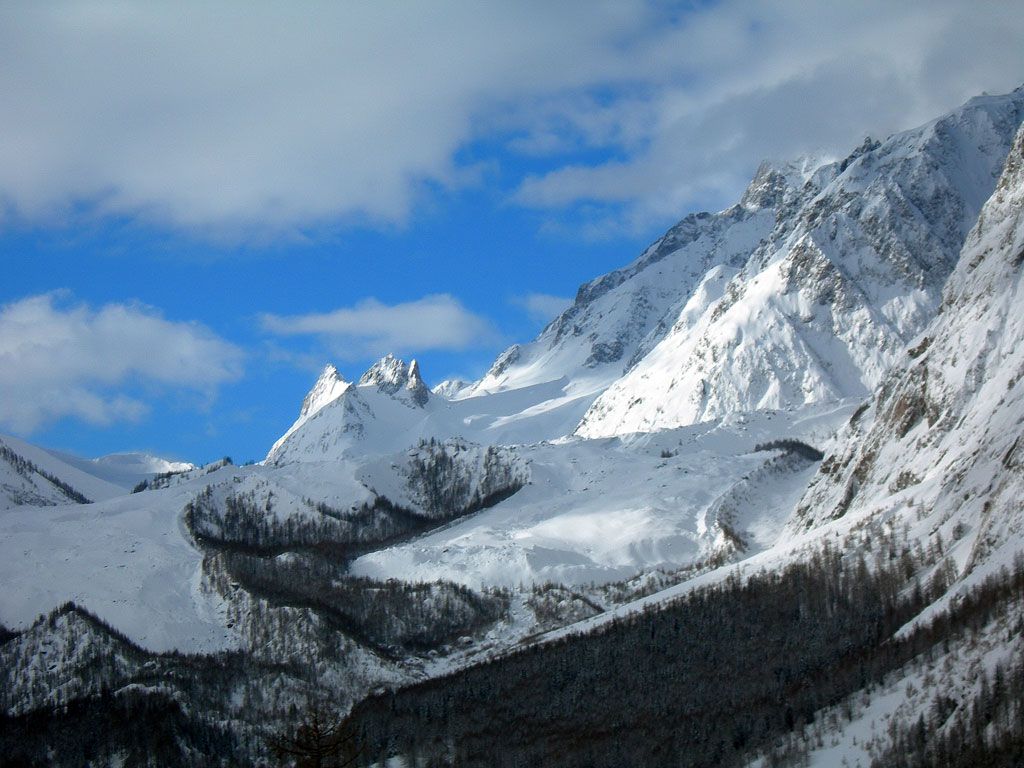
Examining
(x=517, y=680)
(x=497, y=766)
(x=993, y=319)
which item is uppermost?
(x=993, y=319)

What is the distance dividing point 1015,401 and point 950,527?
1801 cm

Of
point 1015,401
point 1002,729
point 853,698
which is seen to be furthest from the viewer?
point 1015,401

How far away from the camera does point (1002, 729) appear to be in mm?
90312

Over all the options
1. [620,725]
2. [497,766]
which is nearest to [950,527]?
[620,725]

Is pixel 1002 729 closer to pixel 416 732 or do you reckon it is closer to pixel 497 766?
pixel 497 766

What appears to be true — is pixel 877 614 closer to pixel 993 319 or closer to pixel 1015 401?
pixel 1015 401

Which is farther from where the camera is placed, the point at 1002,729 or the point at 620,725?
the point at 620,725

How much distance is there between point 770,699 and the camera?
133 metres

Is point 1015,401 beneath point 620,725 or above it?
above

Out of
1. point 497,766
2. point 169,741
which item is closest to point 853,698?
point 497,766

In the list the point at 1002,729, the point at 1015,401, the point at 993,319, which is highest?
the point at 993,319

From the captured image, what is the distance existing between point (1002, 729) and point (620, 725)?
65.0 metres

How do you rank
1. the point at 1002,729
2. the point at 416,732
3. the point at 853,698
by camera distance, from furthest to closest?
the point at 416,732 < the point at 853,698 < the point at 1002,729

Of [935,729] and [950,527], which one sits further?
[950,527]
